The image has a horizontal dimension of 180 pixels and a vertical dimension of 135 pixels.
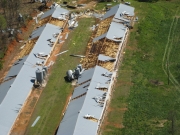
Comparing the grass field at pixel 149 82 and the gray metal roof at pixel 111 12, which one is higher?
the gray metal roof at pixel 111 12

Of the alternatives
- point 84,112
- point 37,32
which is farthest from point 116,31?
point 84,112

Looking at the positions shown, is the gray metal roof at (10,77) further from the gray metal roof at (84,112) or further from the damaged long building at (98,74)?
the gray metal roof at (84,112)

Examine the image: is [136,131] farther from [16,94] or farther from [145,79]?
[16,94]

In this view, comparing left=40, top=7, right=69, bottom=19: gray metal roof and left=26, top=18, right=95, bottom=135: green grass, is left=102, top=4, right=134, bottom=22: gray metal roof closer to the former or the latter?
left=26, top=18, right=95, bottom=135: green grass

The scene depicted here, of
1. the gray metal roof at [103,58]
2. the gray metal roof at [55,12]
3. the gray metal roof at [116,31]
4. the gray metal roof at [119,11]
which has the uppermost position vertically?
the gray metal roof at [119,11]

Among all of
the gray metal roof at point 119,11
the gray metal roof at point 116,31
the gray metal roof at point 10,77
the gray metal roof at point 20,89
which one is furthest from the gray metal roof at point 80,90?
the gray metal roof at point 119,11

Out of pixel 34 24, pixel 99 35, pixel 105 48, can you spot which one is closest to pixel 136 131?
pixel 105 48
